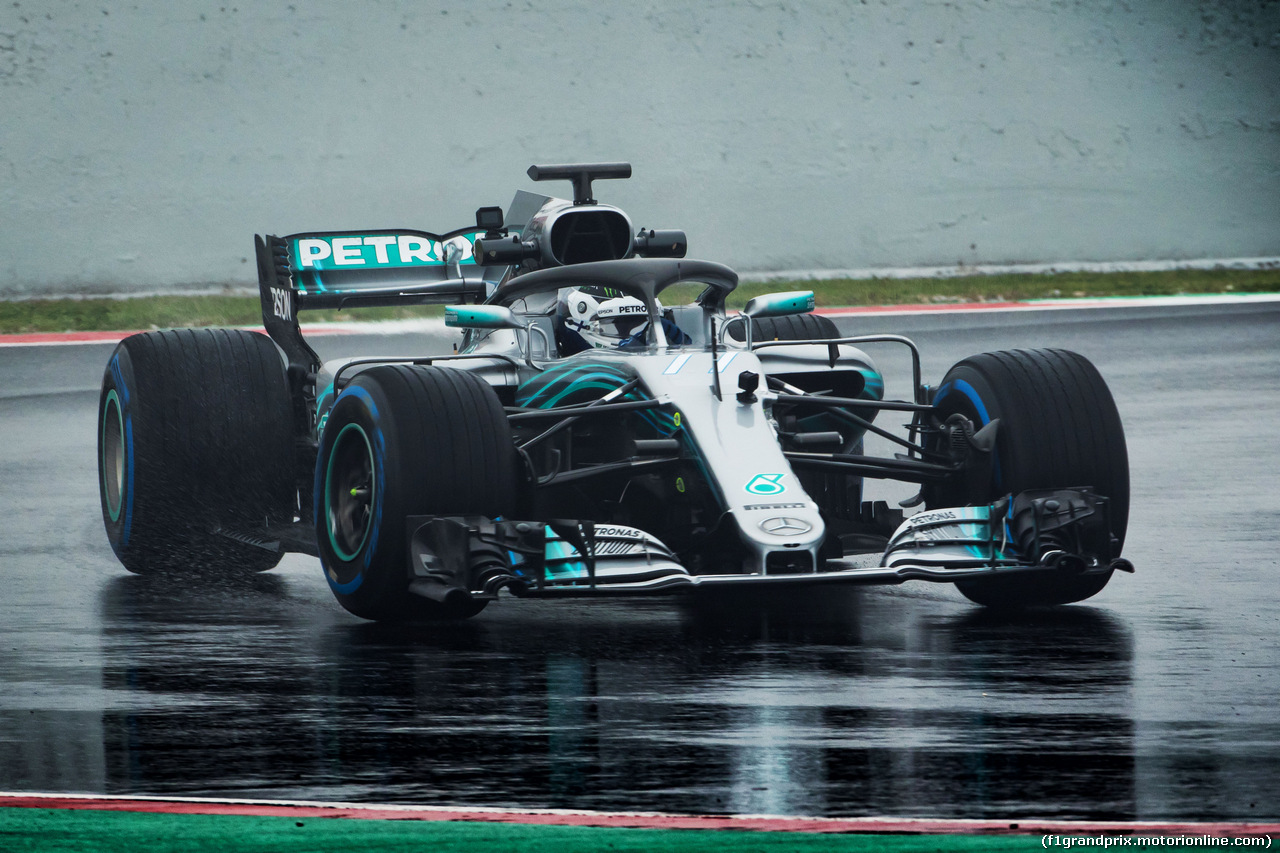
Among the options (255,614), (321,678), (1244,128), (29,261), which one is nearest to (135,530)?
(255,614)

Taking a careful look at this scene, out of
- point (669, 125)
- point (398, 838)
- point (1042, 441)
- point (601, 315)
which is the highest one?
point (669, 125)

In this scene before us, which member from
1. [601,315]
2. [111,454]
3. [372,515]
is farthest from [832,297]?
[372,515]

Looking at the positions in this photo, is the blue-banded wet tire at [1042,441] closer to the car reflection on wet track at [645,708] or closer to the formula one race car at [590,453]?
the formula one race car at [590,453]

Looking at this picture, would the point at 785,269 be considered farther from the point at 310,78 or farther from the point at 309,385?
the point at 309,385

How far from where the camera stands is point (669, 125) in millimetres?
23719

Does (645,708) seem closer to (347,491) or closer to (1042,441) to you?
(347,491)

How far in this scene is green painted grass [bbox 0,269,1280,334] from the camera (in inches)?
809

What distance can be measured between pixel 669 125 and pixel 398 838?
19.6 meters

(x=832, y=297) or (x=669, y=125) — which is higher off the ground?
(x=669, y=125)

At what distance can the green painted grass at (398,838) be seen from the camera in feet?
15.2

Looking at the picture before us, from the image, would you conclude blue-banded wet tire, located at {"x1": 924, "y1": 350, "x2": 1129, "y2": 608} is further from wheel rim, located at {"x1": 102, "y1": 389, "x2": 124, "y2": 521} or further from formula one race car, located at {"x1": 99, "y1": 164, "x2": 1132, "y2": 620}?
wheel rim, located at {"x1": 102, "y1": 389, "x2": 124, "y2": 521}

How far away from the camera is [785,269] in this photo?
2380 cm

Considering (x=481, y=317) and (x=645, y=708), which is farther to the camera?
(x=481, y=317)

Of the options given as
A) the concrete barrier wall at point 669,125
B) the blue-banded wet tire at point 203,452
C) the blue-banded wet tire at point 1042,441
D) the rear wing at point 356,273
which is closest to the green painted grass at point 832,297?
the concrete barrier wall at point 669,125
